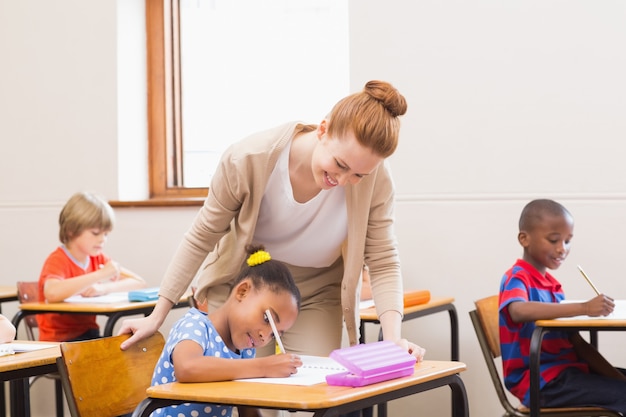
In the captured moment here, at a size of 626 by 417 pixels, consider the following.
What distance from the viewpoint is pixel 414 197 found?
13.3 ft

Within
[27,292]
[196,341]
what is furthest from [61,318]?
[196,341]

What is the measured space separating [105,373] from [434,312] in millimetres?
1825

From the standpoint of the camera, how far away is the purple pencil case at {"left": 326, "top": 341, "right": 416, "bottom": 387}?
172 centimetres

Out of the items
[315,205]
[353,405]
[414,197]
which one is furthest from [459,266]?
[353,405]

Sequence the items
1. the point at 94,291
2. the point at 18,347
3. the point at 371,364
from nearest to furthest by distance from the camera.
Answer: the point at 371,364, the point at 18,347, the point at 94,291

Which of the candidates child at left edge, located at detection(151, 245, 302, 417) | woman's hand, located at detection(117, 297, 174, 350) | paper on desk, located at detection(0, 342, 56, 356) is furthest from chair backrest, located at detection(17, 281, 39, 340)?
child at left edge, located at detection(151, 245, 302, 417)

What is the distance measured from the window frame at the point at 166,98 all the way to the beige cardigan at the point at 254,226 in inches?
91.1

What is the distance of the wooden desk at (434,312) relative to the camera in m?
3.29

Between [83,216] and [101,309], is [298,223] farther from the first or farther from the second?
[83,216]

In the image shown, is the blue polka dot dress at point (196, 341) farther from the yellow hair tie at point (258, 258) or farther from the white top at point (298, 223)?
the white top at point (298, 223)

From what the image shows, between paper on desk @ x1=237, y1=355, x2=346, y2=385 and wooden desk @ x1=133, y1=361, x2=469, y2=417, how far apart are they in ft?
0.14

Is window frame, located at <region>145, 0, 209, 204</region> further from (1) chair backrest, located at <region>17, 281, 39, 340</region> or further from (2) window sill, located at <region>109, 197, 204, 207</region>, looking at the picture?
(1) chair backrest, located at <region>17, 281, 39, 340</region>

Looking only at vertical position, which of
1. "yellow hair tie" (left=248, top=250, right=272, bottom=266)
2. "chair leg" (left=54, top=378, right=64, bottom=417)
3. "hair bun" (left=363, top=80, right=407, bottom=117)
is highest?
"hair bun" (left=363, top=80, right=407, bottom=117)

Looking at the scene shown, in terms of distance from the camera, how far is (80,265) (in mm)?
3924
